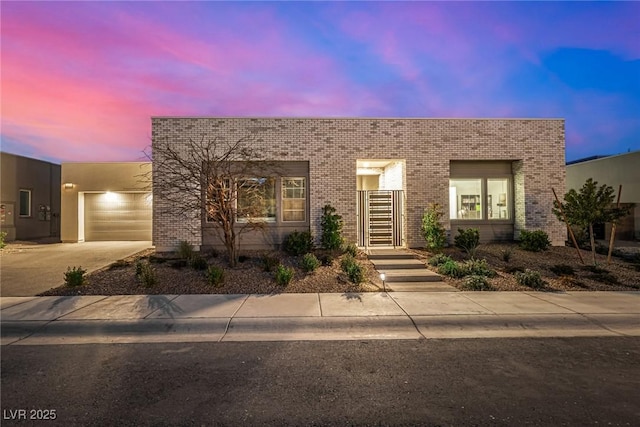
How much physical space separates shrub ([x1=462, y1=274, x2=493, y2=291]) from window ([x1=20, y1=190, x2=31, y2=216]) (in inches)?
956

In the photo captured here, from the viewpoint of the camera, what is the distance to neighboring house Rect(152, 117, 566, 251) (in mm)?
12820

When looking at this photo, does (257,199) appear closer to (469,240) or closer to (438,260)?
(438,260)

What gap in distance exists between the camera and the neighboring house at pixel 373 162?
12820 millimetres

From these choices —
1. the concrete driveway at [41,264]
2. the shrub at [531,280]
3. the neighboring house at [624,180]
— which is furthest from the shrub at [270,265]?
the neighboring house at [624,180]

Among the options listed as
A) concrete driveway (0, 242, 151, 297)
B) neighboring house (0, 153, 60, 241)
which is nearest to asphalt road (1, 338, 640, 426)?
concrete driveway (0, 242, 151, 297)

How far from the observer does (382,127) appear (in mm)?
13023

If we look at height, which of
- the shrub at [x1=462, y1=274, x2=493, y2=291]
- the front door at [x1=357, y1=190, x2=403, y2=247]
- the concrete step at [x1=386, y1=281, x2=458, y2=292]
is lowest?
the concrete step at [x1=386, y1=281, x2=458, y2=292]

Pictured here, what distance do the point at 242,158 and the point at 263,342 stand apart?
8517 millimetres

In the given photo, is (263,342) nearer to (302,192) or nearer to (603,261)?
(302,192)

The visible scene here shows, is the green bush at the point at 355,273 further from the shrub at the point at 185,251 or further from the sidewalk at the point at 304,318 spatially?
the shrub at the point at 185,251


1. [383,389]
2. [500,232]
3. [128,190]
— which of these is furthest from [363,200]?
[128,190]

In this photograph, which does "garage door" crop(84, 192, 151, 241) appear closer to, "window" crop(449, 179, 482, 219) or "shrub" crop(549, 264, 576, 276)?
"window" crop(449, 179, 482, 219)

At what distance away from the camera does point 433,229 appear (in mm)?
11852

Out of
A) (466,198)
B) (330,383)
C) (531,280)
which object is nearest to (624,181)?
(466,198)
